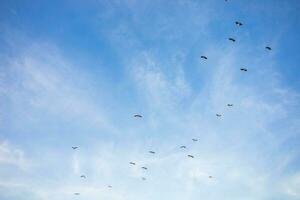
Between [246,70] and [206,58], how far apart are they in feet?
35.5

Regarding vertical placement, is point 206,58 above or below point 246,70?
above

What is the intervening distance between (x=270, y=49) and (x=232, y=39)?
964 centimetres

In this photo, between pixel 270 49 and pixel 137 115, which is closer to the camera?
pixel 270 49

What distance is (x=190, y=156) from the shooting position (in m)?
59.5

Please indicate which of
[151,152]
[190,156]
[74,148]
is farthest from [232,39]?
[74,148]

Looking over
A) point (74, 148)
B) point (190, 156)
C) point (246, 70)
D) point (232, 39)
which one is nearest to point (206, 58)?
point (232, 39)

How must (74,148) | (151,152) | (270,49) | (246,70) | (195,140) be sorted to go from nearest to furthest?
(270,49), (246,70), (195,140), (151,152), (74,148)

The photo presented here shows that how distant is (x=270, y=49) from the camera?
4447 centimetres

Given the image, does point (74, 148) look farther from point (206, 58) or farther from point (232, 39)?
point (232, 39)

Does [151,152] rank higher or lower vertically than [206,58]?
lower

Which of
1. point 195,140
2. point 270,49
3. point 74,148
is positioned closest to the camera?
point 270,49

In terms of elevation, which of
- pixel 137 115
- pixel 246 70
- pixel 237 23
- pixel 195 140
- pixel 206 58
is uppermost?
pixel 237 23

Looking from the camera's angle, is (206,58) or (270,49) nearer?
(270,49)

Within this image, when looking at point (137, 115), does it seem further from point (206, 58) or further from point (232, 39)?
point (232, 39)
